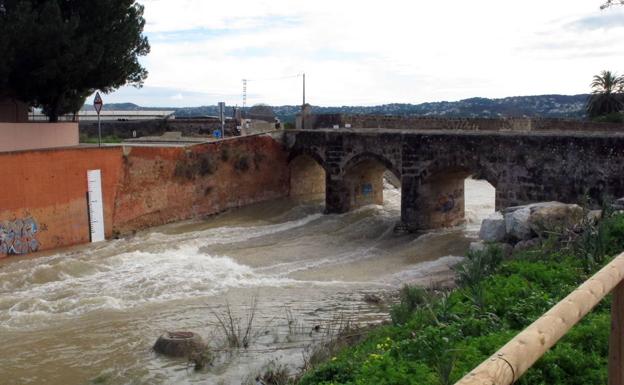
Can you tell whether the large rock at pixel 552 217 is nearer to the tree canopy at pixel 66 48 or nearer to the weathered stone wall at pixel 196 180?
the weathered stone wall at pixel 196 180

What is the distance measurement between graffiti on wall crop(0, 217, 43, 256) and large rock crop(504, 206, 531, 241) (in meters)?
11.4

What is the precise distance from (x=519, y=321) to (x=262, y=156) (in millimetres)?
18829

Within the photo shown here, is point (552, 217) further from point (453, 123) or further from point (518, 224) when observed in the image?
point (453, 123)

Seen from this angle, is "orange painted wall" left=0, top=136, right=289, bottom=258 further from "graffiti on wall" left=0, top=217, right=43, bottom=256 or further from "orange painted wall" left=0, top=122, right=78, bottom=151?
"orange painted wall" left=0, top=122, right=78, bottom=151

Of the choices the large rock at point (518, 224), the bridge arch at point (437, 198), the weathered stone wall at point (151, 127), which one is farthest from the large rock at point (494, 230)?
the weathered stone wall at point (151, 127)

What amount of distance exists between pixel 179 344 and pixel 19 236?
8.77 metres

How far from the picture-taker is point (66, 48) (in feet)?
58.5

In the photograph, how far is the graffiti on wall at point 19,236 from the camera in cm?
1589

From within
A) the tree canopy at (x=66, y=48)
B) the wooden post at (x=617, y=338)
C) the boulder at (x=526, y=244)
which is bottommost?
the boulder at (x=526, y=244)

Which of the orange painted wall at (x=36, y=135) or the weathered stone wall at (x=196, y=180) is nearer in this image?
the orange painted wall at (x=36, y=135)

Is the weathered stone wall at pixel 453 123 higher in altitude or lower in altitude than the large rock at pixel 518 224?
higher

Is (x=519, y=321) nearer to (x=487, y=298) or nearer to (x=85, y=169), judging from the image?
(x=487, y=298)

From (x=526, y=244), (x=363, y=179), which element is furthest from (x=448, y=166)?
(x=526, y=244)

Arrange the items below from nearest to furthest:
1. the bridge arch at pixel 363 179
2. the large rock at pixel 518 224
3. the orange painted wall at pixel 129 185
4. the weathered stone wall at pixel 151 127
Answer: the large rock at pixel 518 224
the orange painted wall at pixel 129 185
the bridge arch at pixel 363 179
the weathered stone wall at pixel 151 127
